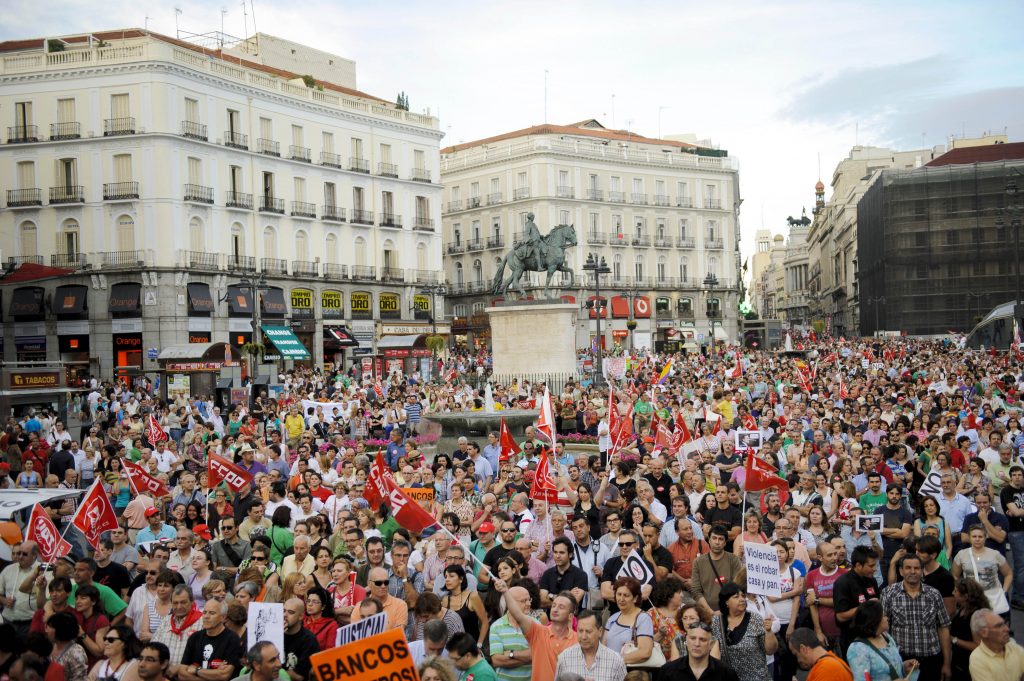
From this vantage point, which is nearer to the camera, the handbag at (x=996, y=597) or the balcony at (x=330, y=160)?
the handbag at (x=996, y=597)

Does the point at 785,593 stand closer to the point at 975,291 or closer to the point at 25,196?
the point at 25,196

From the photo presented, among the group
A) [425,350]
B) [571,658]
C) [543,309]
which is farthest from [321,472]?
[425,350]

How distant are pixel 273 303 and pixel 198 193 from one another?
21.5 ft

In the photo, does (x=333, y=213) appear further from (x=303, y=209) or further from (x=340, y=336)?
(x=340, y=336)

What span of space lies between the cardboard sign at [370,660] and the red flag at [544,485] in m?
5.24

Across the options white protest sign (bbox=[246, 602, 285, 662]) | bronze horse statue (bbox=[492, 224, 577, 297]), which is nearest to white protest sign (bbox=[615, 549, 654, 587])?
white protest sign (bbox=[246, 602, 285, 662])

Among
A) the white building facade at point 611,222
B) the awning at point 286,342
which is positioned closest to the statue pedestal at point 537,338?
the awning at point 286,342

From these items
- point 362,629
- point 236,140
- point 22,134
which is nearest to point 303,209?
point 236,140

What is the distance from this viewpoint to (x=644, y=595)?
7922 mm

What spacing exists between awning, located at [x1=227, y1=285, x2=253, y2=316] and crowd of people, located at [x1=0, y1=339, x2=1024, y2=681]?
34.3 m

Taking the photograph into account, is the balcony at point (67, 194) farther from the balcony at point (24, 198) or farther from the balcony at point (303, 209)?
the balcony at point (303, 209)

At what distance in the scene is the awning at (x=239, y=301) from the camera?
161 ft

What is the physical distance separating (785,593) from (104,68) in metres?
46.7

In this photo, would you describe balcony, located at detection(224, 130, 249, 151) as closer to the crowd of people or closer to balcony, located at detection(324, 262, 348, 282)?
balcony, located at detection(324, 262, 348, 282)
